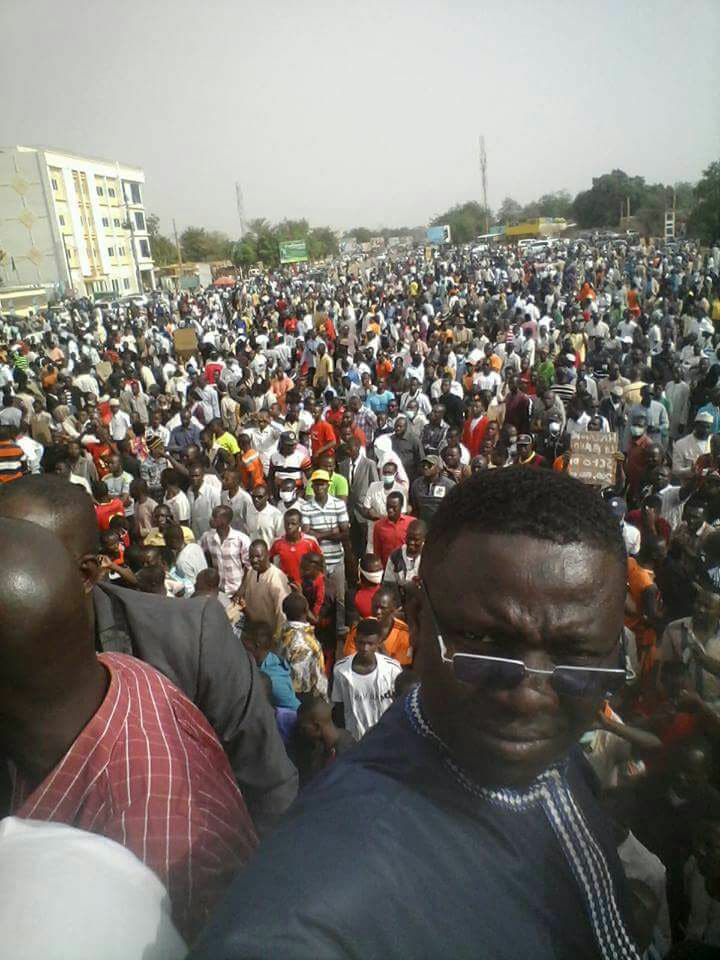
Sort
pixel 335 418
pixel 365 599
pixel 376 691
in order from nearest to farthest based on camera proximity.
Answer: pixel 376 691, pixel 365 599, pixel 335 418

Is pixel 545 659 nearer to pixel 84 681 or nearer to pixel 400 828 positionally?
pixel 400 828

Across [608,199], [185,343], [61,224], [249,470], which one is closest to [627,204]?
[608,199]

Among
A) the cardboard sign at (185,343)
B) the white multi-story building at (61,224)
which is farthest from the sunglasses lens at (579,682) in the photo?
the white multi-story building at (61,224)

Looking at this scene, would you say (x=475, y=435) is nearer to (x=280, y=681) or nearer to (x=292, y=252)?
(x=280, y=681)

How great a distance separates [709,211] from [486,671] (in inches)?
1136

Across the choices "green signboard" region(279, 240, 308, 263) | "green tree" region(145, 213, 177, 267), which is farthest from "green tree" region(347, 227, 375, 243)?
"green signboard" region(279, 240, 308, 263)

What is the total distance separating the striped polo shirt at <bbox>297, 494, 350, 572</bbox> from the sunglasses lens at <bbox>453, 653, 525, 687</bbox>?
14.4 ft

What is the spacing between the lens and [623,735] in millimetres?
3092

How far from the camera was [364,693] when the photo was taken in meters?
3.69

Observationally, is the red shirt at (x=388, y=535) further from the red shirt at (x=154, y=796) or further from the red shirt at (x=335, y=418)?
the red shirt at (x=154, y=796)

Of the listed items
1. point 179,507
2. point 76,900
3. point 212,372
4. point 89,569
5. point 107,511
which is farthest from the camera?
point 212,372

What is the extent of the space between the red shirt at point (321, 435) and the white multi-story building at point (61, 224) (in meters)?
37.7

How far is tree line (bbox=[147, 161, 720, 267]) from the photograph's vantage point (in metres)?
28.1

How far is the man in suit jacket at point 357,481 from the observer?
6.21 m
